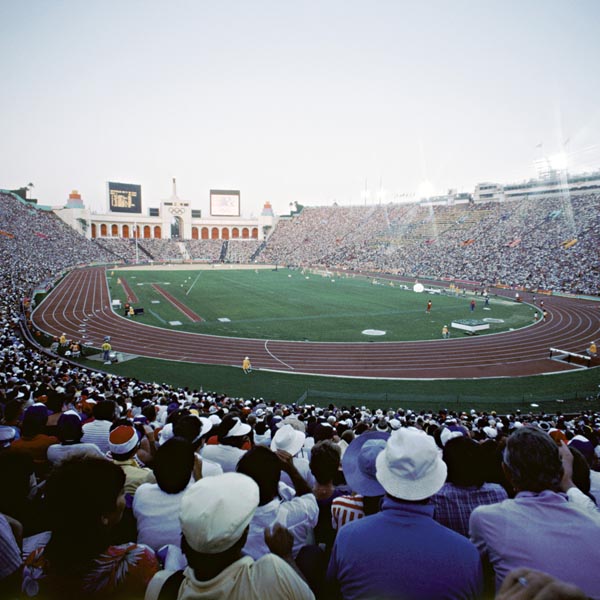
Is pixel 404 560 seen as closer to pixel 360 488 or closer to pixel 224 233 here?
pixel 360 488

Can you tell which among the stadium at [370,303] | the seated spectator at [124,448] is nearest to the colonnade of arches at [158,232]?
the stadium at [370,303]

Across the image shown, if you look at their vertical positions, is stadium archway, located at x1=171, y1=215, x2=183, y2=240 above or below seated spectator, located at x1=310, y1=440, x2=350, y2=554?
above

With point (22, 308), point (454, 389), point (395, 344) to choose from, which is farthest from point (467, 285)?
Result: point (22, 308)

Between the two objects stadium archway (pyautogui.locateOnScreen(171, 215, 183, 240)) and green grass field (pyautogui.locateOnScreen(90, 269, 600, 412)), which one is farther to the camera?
stadium archway (pyautogui.locateOnScreen(171, 215, 183, 240))

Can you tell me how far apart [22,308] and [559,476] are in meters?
40.5

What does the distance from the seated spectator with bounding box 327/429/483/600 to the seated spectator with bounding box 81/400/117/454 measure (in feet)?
17.3

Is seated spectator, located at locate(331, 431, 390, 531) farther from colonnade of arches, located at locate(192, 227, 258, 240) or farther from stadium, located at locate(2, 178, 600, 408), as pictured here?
colonnade of arches, located at locate(192, 227, 258, 240)

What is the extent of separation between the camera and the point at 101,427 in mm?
6977

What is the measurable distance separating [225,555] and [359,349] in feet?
86.9

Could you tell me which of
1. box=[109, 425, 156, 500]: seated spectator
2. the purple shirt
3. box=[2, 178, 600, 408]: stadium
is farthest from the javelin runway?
the purple shirt

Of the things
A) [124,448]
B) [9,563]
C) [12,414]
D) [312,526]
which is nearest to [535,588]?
[312,526]

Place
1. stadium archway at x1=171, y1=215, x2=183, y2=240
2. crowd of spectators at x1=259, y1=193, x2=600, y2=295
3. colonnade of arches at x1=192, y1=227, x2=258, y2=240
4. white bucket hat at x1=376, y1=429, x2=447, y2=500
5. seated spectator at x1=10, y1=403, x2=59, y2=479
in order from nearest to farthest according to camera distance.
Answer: white bucket hat at x1=376, y1=429, x2=447, y2=500 < seated spectator at x1=10, y1=403, x2=59, y2=479 < crowd of spectators at x1=259, y1=193, x2=600, y2=295 < stadium archway at x1=171, y1=215, x2=183, y2=240 < colonnade of arches at x1=192, y1=227, x2=258, y2=240

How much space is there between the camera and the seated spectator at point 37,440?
579 cm

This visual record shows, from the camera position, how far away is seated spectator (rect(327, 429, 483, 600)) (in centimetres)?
225
